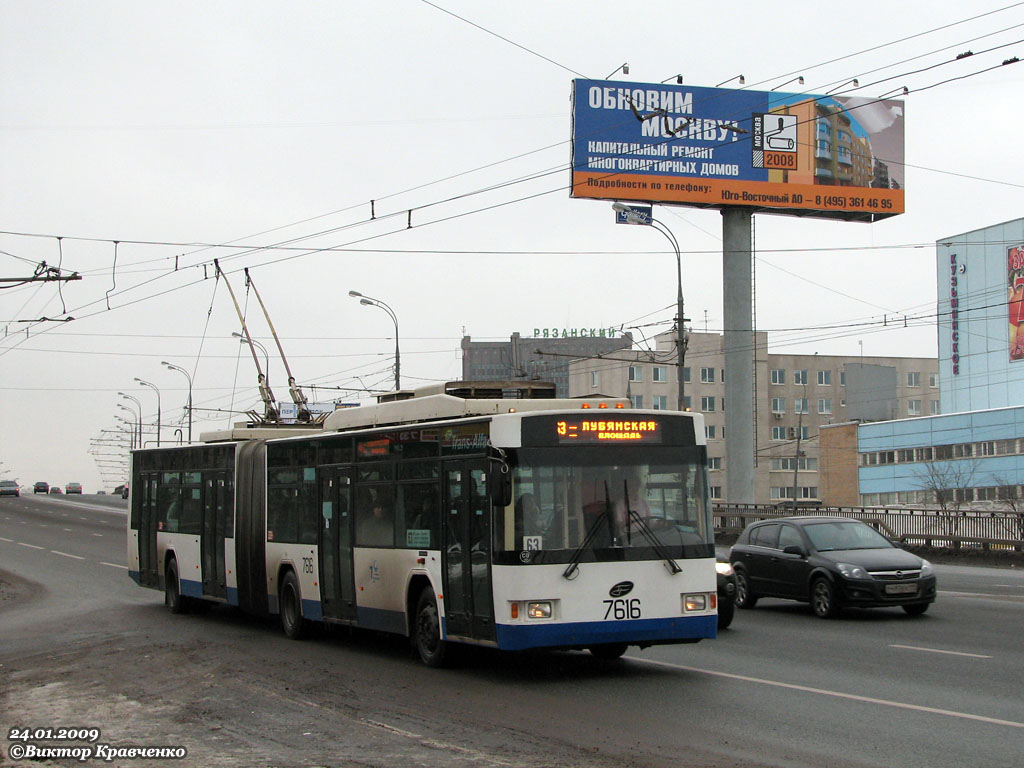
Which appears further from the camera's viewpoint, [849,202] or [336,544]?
[849,202]

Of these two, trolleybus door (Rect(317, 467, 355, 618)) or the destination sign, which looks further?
trolleybus door (Rect(317, 467, 355, 618))

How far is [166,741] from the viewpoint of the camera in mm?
9297

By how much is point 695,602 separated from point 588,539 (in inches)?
50.2

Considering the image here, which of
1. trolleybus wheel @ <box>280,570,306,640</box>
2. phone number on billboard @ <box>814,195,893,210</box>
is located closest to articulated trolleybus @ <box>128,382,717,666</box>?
trolleybus wheel @ <box>280,570,306,640</box>

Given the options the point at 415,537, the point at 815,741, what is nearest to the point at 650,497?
the point at 415,537

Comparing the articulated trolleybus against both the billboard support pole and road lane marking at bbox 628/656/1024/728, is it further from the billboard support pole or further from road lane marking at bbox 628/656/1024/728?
the billboard support pole

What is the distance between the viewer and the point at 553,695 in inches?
439

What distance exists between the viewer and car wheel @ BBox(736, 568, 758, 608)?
65.7 ft

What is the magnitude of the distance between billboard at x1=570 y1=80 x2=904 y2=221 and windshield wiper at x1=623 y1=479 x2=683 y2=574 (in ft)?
99.3

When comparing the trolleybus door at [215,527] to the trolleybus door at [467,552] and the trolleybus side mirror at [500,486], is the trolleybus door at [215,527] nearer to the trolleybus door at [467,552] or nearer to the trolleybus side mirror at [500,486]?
the trolleybus door at [467,552]

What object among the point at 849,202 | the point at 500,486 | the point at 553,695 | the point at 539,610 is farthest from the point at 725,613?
the point at 849,202

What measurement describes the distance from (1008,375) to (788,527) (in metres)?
61.7

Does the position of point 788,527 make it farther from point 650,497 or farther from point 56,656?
point 56,656

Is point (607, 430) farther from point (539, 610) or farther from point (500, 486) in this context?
point (539, 610)
